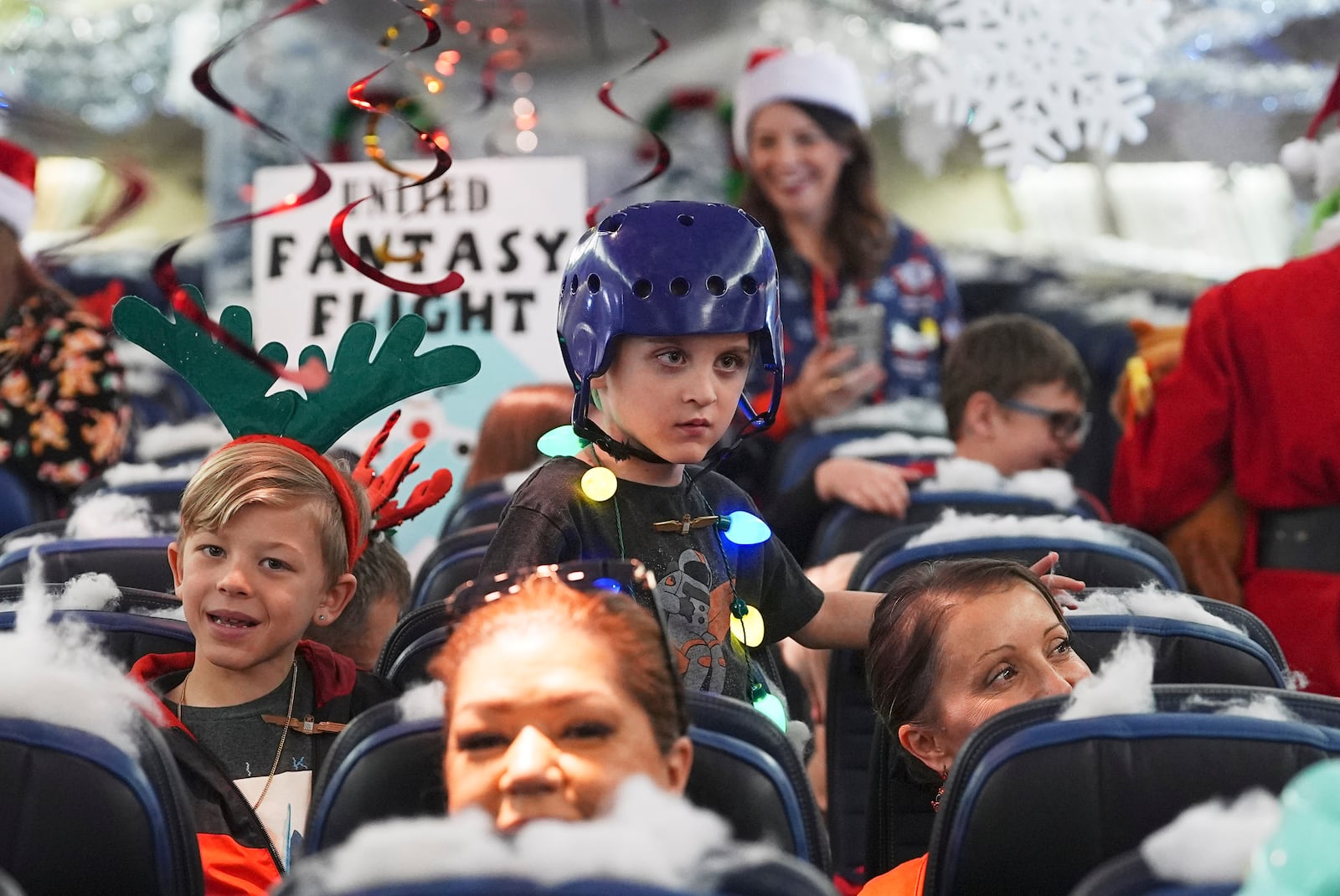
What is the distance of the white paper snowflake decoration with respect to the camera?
170 inches

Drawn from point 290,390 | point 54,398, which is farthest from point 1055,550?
point 54,398

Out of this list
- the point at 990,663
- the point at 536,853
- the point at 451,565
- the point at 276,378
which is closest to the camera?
the point at 536,853

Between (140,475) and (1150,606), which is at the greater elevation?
(140,475)

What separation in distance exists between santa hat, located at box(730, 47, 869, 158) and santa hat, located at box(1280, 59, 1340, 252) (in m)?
1.27

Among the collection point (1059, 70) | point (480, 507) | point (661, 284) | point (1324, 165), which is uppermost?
point (1059, 70)

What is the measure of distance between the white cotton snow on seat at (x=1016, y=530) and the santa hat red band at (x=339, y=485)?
0.92 m

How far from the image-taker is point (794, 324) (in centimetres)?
462

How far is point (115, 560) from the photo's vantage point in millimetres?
2889

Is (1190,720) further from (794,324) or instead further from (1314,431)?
(794,324)

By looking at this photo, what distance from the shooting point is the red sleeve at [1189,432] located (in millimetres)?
3566

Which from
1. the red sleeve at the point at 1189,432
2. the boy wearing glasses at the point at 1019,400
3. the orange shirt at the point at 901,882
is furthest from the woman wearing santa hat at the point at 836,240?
the orange shirt at the point at 901,882

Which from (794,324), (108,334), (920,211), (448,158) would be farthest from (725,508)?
(920,211)

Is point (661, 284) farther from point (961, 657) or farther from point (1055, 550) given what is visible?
point (1055, 550)

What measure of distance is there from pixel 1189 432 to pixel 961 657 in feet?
5.22
